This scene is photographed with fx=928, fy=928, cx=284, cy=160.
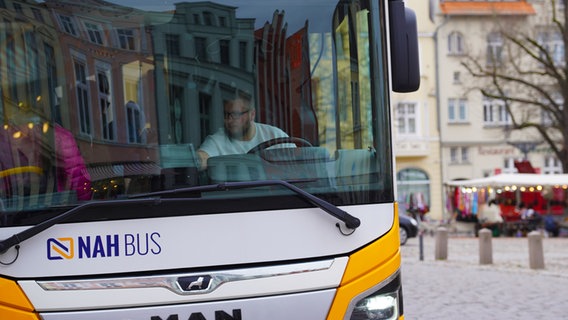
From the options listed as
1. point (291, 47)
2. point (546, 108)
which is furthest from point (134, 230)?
point (546, 108)

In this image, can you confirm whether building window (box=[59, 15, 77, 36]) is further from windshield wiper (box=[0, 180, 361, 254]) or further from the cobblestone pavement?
the cobblestone pavement

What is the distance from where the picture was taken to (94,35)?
4387 millimetres

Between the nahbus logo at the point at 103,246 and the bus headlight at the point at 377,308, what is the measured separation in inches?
38.6

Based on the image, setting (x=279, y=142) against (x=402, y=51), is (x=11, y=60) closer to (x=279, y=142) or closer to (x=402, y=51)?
(x=279, y=142)

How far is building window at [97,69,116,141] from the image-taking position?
14.3 feet

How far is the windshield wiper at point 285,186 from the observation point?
4215 millimetres

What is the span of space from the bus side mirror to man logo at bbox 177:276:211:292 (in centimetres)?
150

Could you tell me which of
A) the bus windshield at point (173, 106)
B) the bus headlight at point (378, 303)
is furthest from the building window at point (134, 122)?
the bus headlight at point (378, 303)

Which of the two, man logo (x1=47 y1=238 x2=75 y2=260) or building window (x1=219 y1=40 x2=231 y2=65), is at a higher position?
building window (x1=219 y1=40 x2=231 y2=65)

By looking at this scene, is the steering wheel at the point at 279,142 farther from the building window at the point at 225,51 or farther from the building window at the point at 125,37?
the building window at the point at 125,37

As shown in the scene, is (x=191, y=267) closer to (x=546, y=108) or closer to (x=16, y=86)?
(x=16, y=86)

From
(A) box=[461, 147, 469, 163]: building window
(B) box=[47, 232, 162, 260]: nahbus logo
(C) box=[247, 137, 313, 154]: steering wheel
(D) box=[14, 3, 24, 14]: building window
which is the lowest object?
(A) box=[461, 147, 469, 163]: building window

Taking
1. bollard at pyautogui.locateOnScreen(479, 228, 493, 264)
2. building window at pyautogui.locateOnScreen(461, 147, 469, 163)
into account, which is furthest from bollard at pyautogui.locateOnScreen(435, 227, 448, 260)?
building window at pyautogui.locateOnScreen(461, 147, 469, 163)

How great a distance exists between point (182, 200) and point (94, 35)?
35.6 inches
